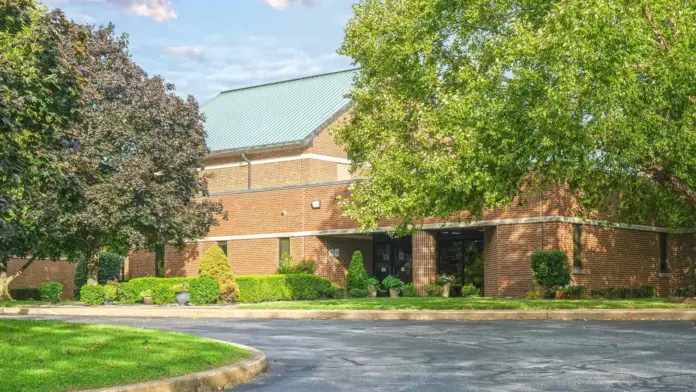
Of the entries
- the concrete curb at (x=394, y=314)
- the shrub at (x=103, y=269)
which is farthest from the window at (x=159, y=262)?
the concrete curb at (x=394, y=314)

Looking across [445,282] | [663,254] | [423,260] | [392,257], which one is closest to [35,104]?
[423,260]

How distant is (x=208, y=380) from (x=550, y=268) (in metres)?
24.1

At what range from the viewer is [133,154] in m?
36.2

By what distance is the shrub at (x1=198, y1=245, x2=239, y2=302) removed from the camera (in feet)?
116

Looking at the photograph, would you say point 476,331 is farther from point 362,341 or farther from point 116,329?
point 116,329

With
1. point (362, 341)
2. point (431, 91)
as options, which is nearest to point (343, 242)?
point (431, 91)

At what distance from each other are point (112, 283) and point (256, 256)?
305 inches

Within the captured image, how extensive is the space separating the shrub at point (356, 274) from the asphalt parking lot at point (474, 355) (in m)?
17.9

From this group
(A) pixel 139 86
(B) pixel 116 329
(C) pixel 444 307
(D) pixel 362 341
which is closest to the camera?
(B) pixel 116 329

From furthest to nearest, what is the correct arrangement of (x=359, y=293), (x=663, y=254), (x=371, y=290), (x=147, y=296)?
1. (x=663, y=254)
2. (x=371, y=290)
3. (x=359, y=293)
4. (x=147, y=296)

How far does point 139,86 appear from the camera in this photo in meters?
36.1

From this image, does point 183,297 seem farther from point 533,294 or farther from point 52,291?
point 533,294

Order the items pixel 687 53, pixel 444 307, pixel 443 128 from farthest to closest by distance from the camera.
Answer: pixel 444 307, pixel 443 128, pixel 687 53

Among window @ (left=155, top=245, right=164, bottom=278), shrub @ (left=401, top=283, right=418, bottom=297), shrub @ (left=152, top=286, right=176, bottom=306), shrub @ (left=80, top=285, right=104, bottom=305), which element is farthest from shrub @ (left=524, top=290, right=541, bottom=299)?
window @ (left=155, top=245, right=164, bottom=278)
